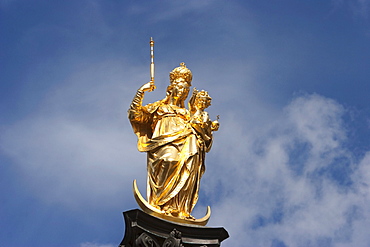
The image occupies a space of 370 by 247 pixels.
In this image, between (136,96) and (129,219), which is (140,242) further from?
(136,96)

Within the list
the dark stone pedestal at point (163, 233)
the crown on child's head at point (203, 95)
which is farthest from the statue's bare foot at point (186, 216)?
the crown on child's head at point (203, 95)

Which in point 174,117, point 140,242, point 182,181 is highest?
point 174,117

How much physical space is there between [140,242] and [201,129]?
15.3 ft

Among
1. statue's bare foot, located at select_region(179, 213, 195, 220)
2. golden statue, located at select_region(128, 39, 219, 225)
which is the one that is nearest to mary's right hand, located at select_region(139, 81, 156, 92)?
golden statue, located at select_region(128, 39, 219, 225)

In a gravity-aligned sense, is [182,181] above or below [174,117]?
below

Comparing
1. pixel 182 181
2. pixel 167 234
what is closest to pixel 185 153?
pixel 182 181

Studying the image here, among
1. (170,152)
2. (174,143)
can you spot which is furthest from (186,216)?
(174,143)

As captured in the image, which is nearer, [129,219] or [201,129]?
[129,219]

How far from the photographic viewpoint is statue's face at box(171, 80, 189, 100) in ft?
114

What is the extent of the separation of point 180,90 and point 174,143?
2.11 meters

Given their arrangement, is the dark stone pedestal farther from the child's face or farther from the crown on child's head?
the crown on child's head

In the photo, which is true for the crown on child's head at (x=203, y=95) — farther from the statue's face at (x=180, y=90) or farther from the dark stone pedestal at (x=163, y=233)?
the dark stone pedestal at (x=163, y=233)

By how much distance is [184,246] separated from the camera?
102 ft

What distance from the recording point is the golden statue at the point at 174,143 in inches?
1281
